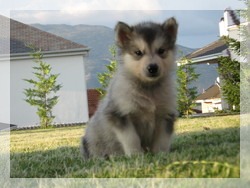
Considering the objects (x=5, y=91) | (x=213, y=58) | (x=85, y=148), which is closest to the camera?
(x=85, y=148)

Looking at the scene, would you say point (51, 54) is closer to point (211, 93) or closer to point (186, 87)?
point (186, 87)

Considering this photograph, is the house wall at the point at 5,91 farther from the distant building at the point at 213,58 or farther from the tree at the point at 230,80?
the tree at the point at 230,80

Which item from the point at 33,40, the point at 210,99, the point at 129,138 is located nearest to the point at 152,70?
the point at 129,138

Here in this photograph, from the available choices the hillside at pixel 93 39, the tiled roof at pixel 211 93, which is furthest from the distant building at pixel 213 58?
the hillside at pixel 93 39

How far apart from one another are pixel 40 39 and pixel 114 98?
3988mm

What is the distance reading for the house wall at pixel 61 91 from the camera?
6.33 metres

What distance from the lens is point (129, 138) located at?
9.39ft

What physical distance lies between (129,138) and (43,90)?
180 inches

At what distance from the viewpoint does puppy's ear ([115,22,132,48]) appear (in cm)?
291

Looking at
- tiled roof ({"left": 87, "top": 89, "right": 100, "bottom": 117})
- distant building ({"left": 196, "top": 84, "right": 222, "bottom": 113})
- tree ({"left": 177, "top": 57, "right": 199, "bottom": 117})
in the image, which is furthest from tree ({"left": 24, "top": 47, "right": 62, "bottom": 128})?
distant building ({"left": 196, "top": 84, "right": 222, "bottom": 113})

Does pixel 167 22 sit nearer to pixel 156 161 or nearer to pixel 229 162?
pixel 156 161

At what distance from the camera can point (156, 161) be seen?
7.57 feet

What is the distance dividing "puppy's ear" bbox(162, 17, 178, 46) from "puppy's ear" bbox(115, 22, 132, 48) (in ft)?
0.69

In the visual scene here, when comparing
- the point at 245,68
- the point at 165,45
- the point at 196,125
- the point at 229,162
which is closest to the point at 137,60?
the point at 165,45
